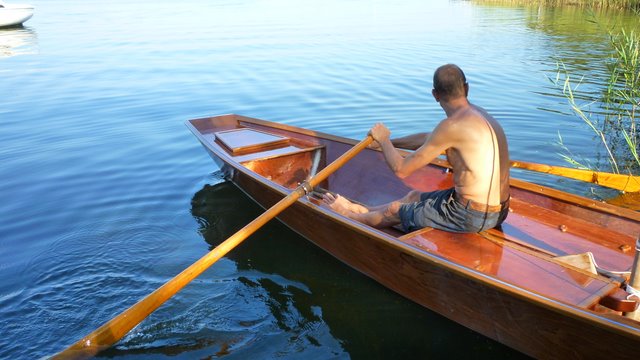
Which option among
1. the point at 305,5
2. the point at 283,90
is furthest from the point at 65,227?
the point at 305,5

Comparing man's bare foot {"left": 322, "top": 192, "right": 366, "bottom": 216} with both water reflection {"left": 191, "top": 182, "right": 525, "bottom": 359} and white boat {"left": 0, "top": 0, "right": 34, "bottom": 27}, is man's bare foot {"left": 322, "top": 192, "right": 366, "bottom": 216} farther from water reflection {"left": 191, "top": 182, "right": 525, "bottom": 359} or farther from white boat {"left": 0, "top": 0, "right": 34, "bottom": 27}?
white boat {"left": 0, "top": 0, "right": 34, "bottom": 27}

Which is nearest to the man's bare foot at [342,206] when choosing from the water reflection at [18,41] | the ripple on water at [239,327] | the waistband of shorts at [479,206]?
the ripple on water at [239,327]

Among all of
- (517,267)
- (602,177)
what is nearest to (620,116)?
(602,177)

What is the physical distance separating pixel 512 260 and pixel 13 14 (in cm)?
2361

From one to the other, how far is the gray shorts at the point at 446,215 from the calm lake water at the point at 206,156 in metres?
0.73

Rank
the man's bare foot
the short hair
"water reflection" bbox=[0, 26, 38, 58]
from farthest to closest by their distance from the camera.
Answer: "water reflection" bbox=[0, 26, 38, 58] → the man's bare foot → the short hair

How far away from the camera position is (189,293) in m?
4.82

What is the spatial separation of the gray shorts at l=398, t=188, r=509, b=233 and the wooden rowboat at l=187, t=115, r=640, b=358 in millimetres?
90

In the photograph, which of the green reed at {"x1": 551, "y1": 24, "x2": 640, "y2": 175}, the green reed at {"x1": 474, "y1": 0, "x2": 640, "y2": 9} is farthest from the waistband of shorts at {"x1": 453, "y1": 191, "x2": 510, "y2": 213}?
the green reed at {"x1": 474, "y1": 0, "x2": 640, "y2": 9}

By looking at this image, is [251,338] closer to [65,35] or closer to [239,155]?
[239,155]

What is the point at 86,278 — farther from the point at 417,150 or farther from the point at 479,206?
the point at 479,206

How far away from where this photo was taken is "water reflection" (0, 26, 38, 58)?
17.0 metres

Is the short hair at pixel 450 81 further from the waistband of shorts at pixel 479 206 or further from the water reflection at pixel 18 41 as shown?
the water reflection at pixel 18 41

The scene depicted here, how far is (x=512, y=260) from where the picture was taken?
4.01 metres
